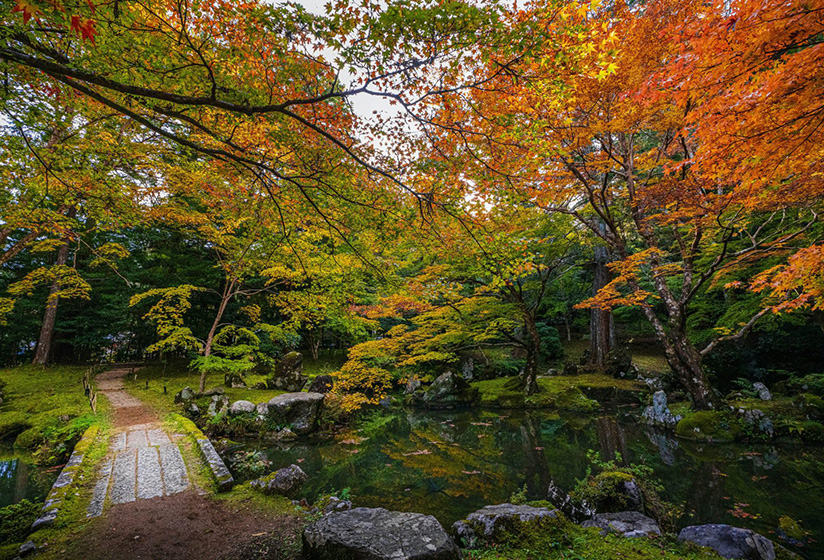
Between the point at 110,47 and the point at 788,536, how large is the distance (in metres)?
8.97

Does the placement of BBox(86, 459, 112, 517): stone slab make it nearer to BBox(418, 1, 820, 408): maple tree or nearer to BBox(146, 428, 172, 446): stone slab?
BBox(146, 428, 172, 446): stone slab

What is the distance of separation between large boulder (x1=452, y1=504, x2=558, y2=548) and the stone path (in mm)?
3914

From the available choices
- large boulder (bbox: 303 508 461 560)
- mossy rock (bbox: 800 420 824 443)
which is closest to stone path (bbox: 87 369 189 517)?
large boulder (bbox: 303 508 461 560)

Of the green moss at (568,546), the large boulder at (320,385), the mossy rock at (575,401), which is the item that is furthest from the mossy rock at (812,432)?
the large boulder at (320,385)

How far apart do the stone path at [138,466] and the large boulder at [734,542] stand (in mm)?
6250

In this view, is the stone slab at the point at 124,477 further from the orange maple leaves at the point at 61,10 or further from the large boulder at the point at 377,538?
the orange maple leaves at the point at 61,10

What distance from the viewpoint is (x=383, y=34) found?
2799 mm

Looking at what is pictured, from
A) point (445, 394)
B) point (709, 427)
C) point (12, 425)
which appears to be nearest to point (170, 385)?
point (12, 425)

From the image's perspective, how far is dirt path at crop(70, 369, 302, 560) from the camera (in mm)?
3211

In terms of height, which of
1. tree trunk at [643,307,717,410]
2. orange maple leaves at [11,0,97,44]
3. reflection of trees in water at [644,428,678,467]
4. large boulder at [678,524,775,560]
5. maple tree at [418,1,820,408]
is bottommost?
reflection of trees in water at [644,428,678,467]

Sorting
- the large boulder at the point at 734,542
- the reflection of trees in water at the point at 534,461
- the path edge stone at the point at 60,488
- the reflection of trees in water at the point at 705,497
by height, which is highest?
the large boulder at the point at 734,542

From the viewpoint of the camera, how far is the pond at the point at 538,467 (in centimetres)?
464

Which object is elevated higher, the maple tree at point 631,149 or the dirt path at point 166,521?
the maple tree at point 631,149

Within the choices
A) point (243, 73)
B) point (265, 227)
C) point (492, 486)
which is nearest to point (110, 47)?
point (243, 73)
